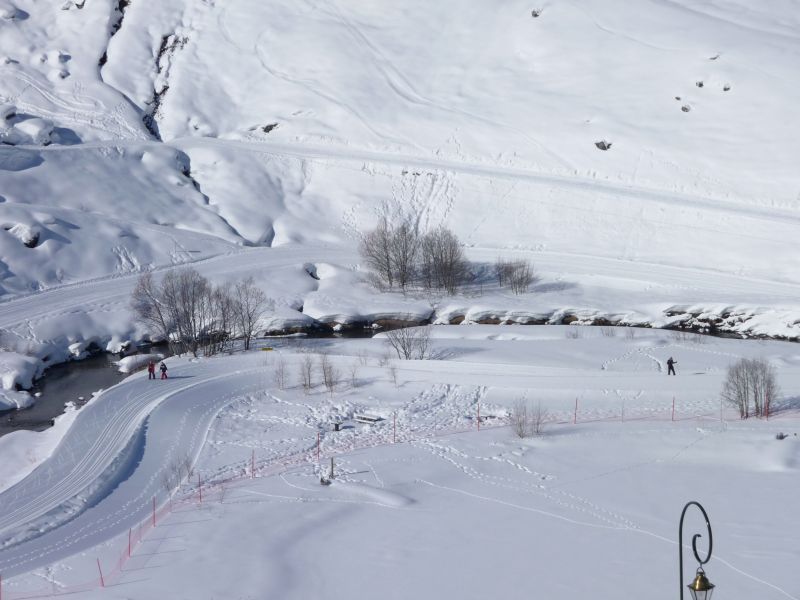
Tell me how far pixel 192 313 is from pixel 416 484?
21.5 metres

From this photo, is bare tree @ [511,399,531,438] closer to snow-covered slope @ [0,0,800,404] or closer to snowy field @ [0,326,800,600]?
snowy field @ [0,326,800,600]

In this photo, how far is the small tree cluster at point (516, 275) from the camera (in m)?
53.2

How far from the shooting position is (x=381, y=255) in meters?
54.8

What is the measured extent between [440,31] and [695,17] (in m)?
22.4

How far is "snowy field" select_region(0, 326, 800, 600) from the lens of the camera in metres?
18.7

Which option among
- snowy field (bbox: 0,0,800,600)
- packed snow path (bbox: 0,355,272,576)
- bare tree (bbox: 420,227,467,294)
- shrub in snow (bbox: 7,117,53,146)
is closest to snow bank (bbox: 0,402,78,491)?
snowy field (bbox: 0,0,800,600)

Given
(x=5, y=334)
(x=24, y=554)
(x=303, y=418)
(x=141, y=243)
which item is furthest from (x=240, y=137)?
(x=24, y=554)

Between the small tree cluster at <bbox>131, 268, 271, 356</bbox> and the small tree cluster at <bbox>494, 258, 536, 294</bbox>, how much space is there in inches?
612

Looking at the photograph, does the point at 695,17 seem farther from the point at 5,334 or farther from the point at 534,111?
the point at 5,334

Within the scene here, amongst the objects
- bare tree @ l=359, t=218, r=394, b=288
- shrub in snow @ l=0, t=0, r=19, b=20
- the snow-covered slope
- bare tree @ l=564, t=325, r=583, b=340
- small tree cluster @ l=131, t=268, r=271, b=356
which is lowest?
bare tree @ l=564, t=325, r=583, b=340

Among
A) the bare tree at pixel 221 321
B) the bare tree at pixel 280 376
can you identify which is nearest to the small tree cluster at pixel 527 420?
the bare tree at pixel 280 376

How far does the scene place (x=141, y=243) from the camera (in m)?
54.9

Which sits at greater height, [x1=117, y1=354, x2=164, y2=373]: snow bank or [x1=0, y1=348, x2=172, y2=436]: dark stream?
[x1=117, y1=354, x2=164, y2=373]: snow bank

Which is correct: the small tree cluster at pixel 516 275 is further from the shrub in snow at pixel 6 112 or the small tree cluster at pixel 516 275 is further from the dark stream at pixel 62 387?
the shrub in snow at pixel 6 112
